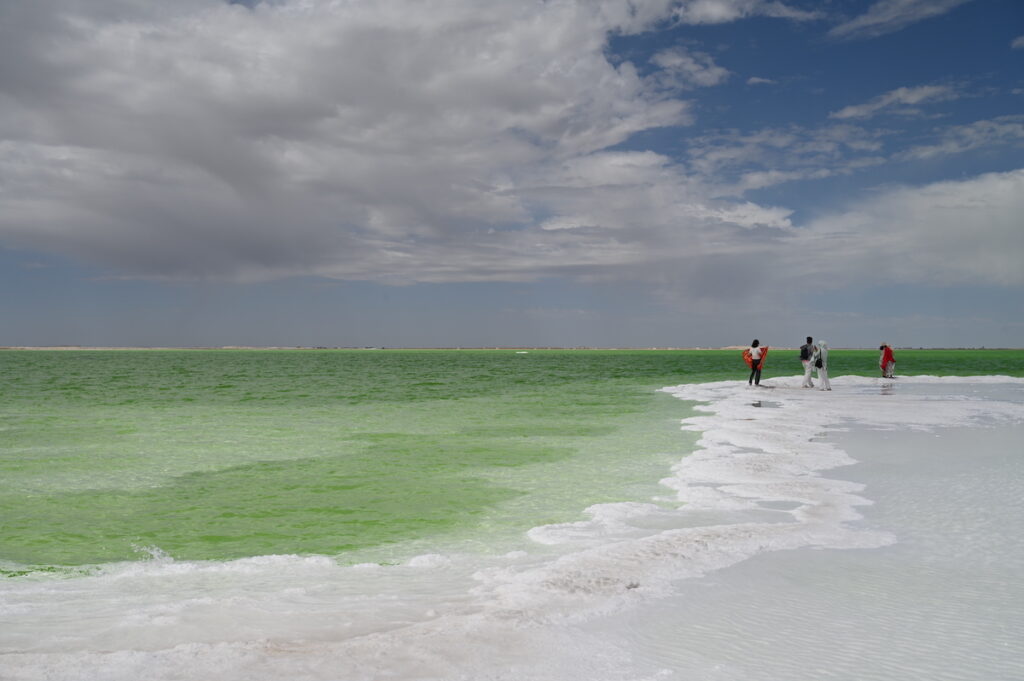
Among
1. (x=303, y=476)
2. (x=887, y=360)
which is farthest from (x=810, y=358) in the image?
(x=303, y=476)

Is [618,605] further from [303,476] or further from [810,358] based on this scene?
[810,358]

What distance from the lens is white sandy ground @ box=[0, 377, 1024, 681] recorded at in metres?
4.92

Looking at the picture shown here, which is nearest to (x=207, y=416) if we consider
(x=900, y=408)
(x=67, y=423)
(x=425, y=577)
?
(x=67, y=423)

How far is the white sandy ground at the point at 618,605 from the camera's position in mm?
4922

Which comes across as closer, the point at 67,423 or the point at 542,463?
the point at 542,463

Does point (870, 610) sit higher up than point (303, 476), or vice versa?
point (870, 610)

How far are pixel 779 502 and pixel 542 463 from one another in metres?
5.86

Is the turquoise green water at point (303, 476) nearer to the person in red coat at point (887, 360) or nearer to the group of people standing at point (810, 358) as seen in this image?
the group of people standing at point (810, 358)

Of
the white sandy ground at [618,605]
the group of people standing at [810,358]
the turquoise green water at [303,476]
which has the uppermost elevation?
the group of people standing at [810,358]

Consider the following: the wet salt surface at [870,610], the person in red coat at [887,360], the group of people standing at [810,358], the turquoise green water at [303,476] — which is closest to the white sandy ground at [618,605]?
the wet salt surface at [870,610]

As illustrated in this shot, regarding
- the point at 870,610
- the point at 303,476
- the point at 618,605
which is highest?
the point at 870,610

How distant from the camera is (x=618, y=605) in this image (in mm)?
6145

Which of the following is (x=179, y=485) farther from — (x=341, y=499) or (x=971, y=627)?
(x=971, y=627)

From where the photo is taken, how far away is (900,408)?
25.6 metres
